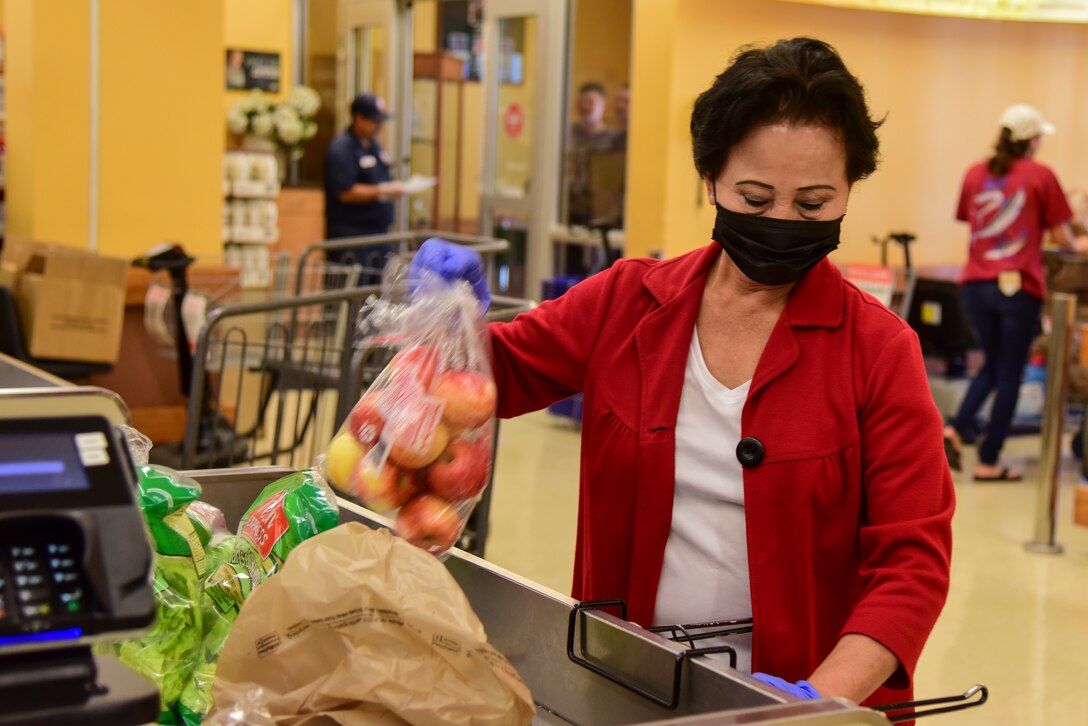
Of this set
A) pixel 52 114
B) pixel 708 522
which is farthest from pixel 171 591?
pixel 52 114

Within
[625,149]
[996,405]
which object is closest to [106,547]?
[996,405]

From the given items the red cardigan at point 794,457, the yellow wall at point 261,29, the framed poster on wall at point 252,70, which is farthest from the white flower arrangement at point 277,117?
the red cardigan at point 794,457

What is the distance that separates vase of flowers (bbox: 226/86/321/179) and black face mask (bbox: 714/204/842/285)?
9.02 meters

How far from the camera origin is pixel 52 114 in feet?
20.6

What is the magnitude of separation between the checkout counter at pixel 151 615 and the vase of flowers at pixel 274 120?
8681mm

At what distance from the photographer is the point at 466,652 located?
1371mm

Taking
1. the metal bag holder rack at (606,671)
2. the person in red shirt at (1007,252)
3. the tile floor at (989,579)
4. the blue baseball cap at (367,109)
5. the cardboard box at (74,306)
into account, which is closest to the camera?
the metal bag holder rack at (606,671)

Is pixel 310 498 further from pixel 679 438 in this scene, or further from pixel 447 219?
pixel 447 219

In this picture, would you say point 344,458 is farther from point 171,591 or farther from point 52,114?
point 52,114

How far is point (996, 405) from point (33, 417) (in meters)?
6.66

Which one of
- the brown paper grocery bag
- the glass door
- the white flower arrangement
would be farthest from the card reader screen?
the white flower arrangement

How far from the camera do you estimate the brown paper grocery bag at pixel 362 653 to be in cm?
134

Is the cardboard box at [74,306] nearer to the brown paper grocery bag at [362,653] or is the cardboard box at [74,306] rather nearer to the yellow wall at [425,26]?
the brown paper grocery bag at [362,653]

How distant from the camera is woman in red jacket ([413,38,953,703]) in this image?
173 centimetres
